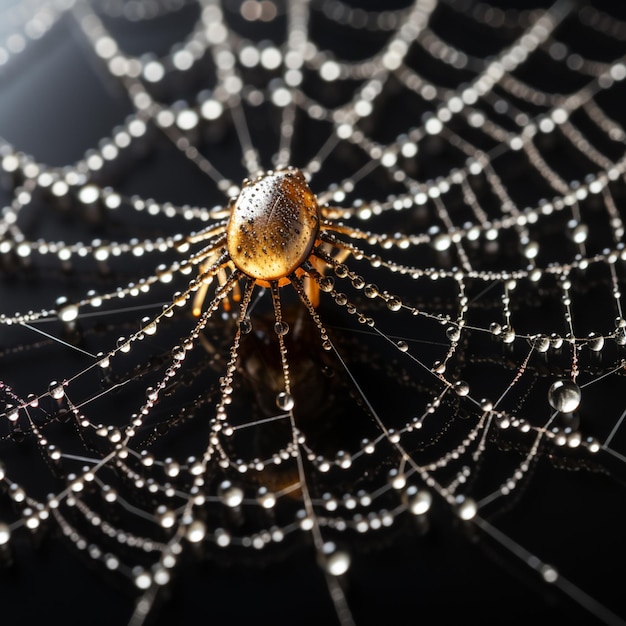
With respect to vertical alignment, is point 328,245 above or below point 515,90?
below

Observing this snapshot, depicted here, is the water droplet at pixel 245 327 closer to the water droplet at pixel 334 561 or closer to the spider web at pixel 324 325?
the spider web at pixel 324 325

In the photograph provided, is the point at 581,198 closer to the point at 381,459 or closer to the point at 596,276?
the point at 596,276

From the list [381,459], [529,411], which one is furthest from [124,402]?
[529,411]

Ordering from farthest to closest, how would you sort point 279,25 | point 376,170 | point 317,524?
point 279,25 → point 376,170 → point 317,524

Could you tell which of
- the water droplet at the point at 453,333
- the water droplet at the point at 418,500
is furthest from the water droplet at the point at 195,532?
the water droplet at the point at 453,333

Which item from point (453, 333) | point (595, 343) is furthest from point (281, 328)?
point (595, 343)

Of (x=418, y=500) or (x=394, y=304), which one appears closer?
(x=418, y=500)

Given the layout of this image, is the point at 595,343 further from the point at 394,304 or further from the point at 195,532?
the point at 195,532
